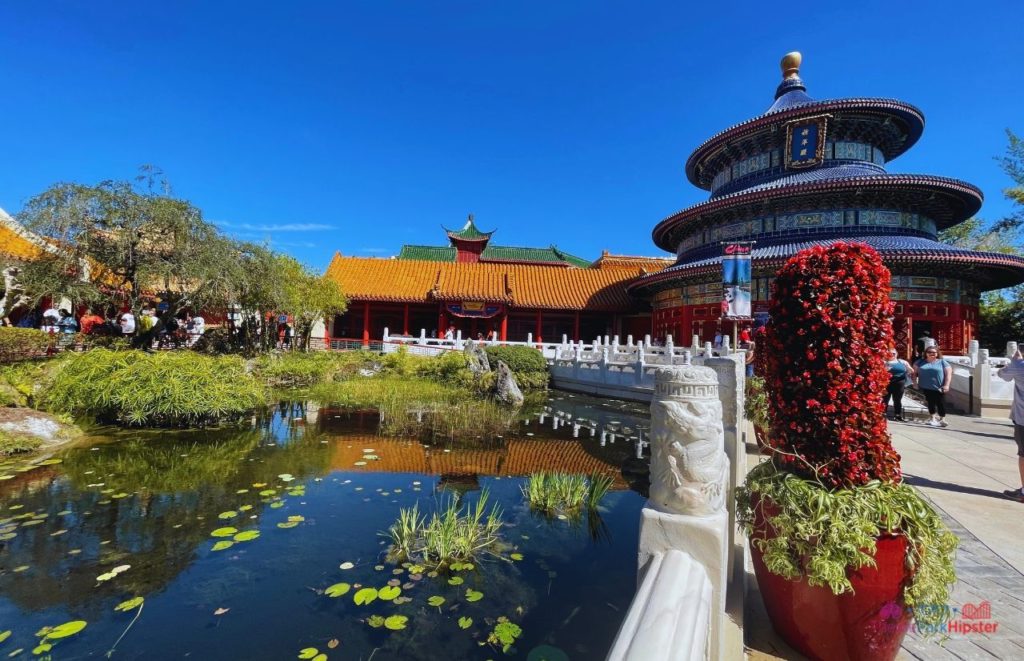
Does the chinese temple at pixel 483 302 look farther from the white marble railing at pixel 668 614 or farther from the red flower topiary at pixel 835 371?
the white marble railing at pixel 668 614

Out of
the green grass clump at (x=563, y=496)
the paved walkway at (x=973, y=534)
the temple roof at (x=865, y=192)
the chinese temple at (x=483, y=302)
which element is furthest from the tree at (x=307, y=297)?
the paved walkway at (x=973, y=534)

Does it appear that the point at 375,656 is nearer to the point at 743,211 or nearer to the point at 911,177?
the point at 743,211

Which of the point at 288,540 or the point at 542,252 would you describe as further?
the point at 542,252

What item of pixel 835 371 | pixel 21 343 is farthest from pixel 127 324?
pixel 835 371

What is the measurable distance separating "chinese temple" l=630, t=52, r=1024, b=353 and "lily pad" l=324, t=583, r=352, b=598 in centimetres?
1378

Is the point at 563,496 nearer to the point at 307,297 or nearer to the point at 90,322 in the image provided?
the point at 307,297

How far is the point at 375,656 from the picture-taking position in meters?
2.61

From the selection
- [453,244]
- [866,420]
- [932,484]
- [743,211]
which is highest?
[453,244]

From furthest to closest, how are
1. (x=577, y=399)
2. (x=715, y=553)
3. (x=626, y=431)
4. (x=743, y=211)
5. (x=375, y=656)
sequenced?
(x=743, y=211)
(x=577, y=399)
(x=626, y=431)
(x=375, y=656)
(x=715, y=553)

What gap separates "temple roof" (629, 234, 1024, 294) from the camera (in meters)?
13.8

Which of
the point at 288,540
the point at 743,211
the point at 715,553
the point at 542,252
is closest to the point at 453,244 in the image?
the point at 542,252

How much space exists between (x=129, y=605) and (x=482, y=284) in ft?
67.8

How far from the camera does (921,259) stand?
13.8 meters

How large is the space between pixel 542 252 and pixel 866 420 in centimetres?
3514
